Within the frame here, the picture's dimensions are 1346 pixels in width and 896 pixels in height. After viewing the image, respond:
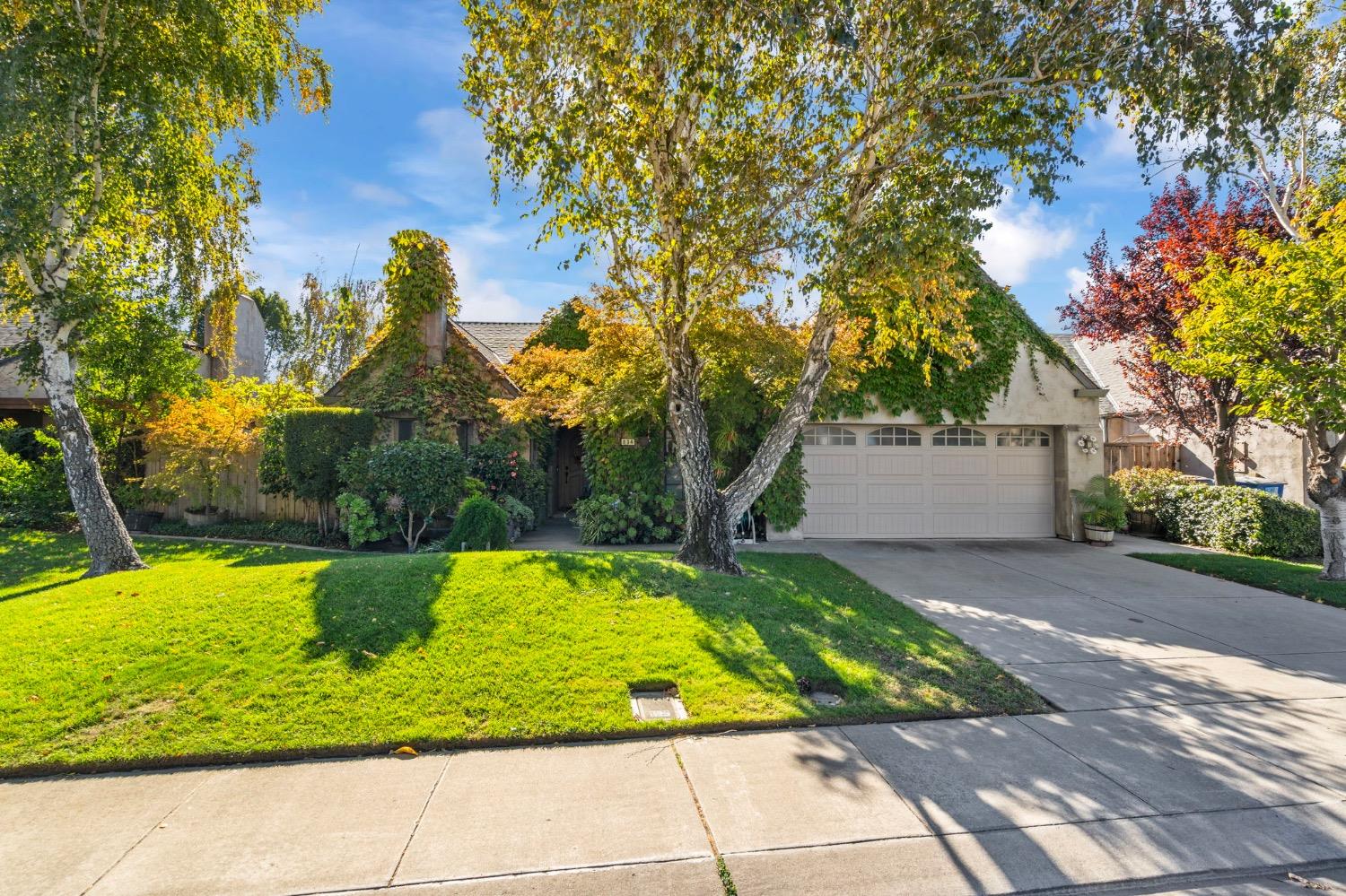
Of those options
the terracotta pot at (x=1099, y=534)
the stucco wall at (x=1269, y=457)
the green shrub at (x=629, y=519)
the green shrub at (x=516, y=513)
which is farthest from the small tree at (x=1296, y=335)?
the green shrub at (x=516, y=513)

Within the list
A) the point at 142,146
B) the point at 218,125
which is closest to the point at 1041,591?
the point at 142,146

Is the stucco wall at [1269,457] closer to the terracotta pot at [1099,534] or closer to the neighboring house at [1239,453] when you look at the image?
the neighboring house at [1239,453]

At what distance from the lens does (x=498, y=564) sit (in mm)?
6656

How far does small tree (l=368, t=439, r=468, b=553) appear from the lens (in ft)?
33.2

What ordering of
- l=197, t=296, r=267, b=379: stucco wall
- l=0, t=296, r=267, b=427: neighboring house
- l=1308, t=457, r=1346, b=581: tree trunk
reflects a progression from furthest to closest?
l=197, t=296, r=267, b=379: stucco wall → l=0, t=296, r=267, b=427: neighboring house → l=1308, t=457, r=1346, b=581: tree trunk

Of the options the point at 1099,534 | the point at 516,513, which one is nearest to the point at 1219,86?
the point at 1099,534

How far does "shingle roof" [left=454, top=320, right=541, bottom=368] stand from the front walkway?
12.3 m

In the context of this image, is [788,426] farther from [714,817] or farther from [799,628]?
[714,817]

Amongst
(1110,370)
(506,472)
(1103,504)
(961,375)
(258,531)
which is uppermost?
(1110,370)

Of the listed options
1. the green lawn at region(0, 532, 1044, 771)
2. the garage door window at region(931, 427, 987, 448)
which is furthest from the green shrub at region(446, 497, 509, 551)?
the garage door window at region(931, 427, 987, 448)

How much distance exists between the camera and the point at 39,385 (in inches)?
500

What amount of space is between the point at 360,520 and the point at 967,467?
34.1 ft

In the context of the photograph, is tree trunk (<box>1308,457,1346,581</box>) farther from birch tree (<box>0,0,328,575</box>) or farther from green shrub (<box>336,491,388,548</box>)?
birch tree (<box>0,0,328,575</box>)

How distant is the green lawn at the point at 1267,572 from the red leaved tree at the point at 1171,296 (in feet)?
11.8
